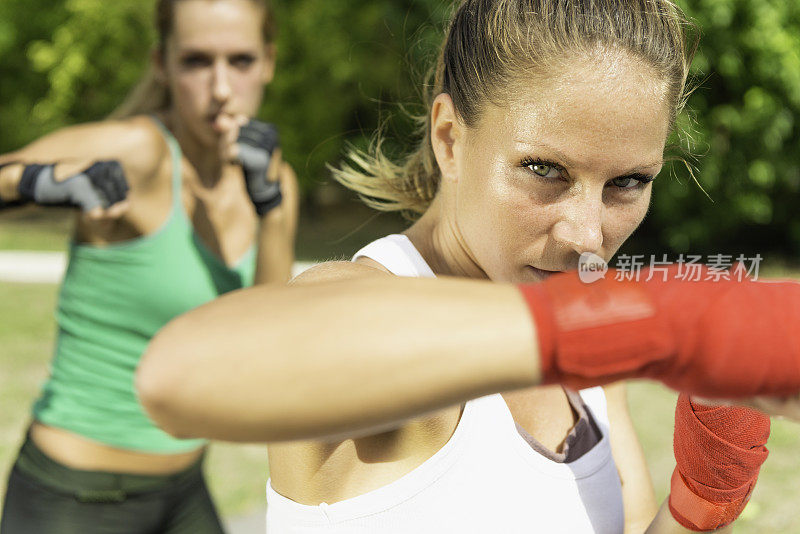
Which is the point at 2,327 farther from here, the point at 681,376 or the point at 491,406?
the point at 681,376

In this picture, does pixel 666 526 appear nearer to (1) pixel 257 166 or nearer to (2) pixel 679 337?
(2) pixel 679 337

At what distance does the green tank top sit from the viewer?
2559 millimetres

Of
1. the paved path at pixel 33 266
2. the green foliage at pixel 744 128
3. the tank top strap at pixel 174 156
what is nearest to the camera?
the tank top strap at pixel 174 156

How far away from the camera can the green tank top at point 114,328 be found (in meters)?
2.56

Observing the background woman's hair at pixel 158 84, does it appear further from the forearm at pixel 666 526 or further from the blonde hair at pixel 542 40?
the forearm at pixel 666 526

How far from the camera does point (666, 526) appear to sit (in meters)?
1.60

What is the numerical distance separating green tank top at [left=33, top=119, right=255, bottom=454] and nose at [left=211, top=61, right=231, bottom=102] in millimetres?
513

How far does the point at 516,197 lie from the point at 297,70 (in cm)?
1263

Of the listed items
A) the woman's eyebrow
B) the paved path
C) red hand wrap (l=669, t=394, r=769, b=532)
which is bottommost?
the paved path

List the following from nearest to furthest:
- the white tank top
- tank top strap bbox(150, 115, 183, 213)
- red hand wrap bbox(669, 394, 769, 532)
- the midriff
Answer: the white tank top → red hand wrap bbox(669, 394, 769, 532) → the midriff → tank top strap bbox(150, 115, 183, 213)

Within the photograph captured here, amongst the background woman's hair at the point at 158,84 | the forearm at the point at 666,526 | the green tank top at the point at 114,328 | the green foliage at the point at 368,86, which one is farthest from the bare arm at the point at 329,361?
the green foliage at the point at 368,86

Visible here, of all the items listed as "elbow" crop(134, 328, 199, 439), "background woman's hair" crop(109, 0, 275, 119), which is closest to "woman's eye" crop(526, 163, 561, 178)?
"elbow" crop(134, 328, 199, 439)

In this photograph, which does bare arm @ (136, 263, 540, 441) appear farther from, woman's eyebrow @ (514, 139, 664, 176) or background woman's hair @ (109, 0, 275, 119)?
background woman's hair @ (109, 0, 275, 119)

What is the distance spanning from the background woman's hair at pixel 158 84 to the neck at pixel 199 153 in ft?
0.38
